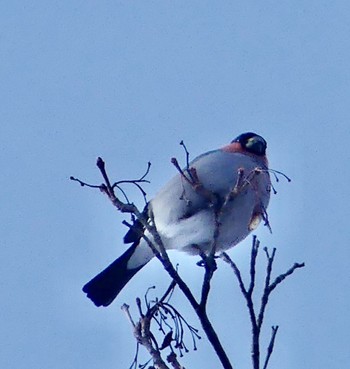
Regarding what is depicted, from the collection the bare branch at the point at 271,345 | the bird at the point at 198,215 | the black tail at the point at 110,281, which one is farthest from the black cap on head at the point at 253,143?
the bare branch at the point at 271,345

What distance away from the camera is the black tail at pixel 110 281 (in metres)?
4.36

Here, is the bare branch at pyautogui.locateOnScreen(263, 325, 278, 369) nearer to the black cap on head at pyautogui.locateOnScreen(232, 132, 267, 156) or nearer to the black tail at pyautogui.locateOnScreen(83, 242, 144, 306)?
the black tail at pyautogui.locateOnScreen(83, 242, 144, 306)

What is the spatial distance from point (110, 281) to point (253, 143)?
1217mm

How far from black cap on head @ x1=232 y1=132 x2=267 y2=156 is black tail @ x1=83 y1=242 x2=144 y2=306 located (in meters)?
0.95

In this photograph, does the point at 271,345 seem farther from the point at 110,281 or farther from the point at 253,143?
the point at 253,143

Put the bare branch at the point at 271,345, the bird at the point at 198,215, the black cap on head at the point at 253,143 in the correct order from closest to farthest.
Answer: the bare branch at the point at 271,345
the bird at the point at 198,215
the black cap on head at the point at 253,143

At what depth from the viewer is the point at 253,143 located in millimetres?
4992

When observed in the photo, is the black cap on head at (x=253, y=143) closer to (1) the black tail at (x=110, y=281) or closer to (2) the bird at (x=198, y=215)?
(2) the bird at (x=198, y=215)

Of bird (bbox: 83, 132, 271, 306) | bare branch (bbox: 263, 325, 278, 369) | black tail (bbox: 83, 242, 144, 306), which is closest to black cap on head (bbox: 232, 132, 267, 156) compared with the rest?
bird (bbox: 83, 132, 271, 306)

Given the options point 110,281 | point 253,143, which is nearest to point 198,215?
point 110,281

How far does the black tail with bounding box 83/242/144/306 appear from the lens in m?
4.36

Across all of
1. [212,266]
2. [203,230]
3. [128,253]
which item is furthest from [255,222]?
[212,266]

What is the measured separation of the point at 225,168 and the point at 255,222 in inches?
12.3

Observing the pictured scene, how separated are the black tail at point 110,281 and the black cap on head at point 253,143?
37.2 inches
